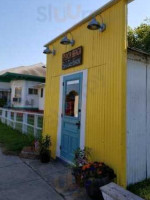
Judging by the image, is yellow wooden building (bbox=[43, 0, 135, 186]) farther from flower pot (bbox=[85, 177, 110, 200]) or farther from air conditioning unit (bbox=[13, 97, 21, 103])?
air conditioning unit (bbox=[13, 97, 21, 103])

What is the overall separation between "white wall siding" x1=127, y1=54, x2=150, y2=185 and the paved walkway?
1169 mm

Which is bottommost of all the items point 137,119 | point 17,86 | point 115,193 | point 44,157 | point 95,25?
point 44,157

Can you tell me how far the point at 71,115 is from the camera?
17.1ft

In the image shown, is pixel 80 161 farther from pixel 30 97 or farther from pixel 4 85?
pixel 4 85

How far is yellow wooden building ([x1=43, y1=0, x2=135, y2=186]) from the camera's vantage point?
3.76m

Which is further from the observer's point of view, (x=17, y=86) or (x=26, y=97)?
(x=17, y=86)

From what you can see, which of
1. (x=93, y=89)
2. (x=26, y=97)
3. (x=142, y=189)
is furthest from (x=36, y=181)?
(x=26, y=97)

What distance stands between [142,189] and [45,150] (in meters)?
2.82

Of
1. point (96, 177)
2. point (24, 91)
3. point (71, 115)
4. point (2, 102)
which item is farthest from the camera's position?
point (2, 102)

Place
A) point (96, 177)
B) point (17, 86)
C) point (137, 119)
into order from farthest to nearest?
point (17, 86), point (137, 119), point (96, 177)

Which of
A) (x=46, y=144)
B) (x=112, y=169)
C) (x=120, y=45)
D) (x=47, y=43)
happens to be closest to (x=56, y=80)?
(x=47, y=43)

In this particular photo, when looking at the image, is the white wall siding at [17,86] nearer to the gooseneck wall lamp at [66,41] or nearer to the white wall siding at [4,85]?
the white wall siding at [4,85]

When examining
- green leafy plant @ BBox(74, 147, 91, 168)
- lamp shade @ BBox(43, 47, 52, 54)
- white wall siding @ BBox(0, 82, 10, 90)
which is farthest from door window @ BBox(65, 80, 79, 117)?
white wall siding @ BBox(0, 82, 10, 90)

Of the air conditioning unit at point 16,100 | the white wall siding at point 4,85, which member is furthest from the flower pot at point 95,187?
the white wall siding at point 4,85
